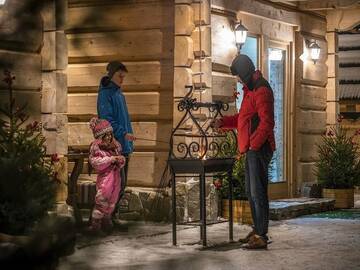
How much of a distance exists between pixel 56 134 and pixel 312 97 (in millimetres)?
6215

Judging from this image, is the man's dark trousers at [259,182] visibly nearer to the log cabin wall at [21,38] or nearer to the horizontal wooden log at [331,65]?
the log cabin wall at [21,38]

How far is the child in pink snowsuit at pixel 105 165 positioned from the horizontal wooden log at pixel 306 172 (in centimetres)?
518

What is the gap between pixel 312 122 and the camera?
13.5 meters

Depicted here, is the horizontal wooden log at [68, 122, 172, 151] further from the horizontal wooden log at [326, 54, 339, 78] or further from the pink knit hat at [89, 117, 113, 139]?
the horizontal wooden log at [326, 54, 339, 78]

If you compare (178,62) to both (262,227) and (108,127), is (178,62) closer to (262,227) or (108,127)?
(108,127)

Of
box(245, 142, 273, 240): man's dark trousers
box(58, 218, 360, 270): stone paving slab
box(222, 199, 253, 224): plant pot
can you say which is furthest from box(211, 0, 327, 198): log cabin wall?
box(245, 142, 273, 240): man's dark trousers

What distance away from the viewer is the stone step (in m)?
10.7

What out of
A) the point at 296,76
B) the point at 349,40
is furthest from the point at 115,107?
the point at 349,40

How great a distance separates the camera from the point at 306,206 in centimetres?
1144

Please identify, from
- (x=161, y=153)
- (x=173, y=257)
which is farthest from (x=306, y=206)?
(x=173, y=257)

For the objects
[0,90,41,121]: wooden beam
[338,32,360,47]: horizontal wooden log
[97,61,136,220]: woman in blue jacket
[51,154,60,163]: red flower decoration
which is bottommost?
[0,90,41,121]: wooden beam

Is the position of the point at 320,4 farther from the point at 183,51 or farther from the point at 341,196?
the point at 183,51

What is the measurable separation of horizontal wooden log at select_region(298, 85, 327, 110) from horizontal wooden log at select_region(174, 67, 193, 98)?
370cm

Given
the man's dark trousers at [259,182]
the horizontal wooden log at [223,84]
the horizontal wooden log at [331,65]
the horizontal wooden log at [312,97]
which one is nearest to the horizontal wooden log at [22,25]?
the man's dark trousers at [259,182]
